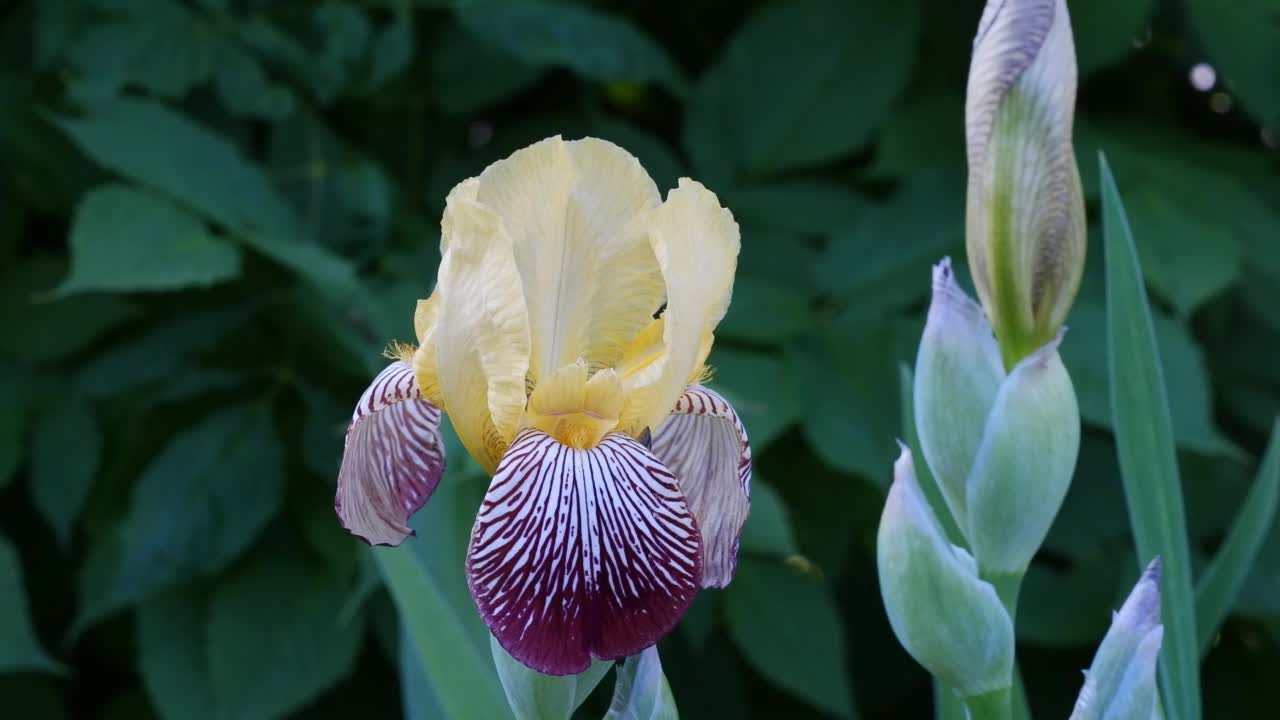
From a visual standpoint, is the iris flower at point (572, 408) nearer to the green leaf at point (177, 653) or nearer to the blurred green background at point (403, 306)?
the blurred green background at point (403, 306)

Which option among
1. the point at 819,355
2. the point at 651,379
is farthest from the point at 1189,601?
the point at 819,355

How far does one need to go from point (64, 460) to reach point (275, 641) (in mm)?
233

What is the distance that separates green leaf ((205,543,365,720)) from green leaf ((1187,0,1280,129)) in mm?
822

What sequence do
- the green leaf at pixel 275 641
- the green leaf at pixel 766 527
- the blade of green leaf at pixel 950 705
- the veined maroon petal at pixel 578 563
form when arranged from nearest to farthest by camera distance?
the veined maroon petal at pixel 578 563 → the blade of green leaf at pixel 950 705 → the green leaf at pixel 766 527 → the green leaf at pixel 275 641

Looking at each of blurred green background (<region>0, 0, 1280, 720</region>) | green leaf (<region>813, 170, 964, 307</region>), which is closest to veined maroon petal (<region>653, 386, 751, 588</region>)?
blurred green background (<region>0, 0, 1280, 720</region>)

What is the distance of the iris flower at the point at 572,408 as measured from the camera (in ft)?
1.25

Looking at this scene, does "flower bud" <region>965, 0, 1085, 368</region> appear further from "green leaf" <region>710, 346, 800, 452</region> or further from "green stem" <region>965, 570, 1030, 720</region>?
"green leaf" <region>710, 346, 800, 452</region>

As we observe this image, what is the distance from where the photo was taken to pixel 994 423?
0.45m

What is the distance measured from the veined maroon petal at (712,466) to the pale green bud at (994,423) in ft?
0.22

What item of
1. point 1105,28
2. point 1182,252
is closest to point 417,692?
point 1182,252

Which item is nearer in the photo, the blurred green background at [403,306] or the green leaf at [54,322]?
the blurred green background at [403,306]

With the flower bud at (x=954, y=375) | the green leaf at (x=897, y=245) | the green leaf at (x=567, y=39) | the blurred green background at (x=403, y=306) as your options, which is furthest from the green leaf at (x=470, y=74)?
the flower bud at (x=954, y=375)

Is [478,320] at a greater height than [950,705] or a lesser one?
greater

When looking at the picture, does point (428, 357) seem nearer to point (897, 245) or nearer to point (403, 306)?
point (403, 306)
